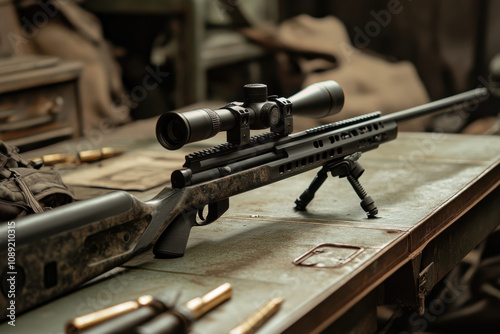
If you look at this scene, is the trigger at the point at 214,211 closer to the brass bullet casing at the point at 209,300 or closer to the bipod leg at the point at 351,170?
the brass bullet casing at the point at 209,300


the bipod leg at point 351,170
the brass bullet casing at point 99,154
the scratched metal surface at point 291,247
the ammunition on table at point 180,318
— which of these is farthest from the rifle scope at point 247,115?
the brass bullet casing at point 99,154

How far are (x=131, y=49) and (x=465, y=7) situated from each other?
2094mm

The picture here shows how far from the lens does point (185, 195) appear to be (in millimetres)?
1495

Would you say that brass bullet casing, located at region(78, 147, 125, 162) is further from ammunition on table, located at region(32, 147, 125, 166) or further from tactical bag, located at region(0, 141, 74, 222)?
tactical bag, located at region(0, 141, 74, 222)

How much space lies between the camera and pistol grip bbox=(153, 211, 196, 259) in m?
1.52

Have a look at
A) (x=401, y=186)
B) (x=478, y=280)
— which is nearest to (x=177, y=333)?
(x=401, y=186)

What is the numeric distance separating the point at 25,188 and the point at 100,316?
2.01 feet

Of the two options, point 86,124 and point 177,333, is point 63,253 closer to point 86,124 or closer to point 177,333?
point 177,333

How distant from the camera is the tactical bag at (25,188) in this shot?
161 centimetres

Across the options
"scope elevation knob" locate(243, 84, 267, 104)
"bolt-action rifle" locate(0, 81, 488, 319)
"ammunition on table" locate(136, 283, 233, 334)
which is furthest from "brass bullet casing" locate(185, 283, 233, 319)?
"scope elevation knob" locate(243, 84, 267, 104)

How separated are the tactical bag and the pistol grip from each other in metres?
0.34

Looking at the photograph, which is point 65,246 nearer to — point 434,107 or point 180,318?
point 180,318

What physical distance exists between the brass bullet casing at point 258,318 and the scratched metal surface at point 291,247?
1cm

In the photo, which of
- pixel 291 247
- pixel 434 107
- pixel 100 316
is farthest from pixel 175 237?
pixel 434 107
